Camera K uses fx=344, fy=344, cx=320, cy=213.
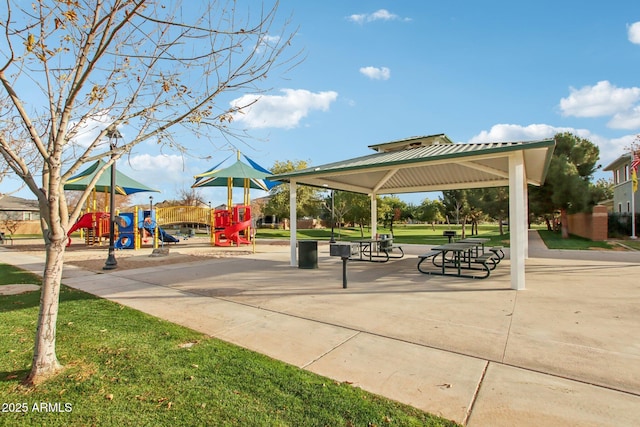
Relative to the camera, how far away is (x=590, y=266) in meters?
10.5

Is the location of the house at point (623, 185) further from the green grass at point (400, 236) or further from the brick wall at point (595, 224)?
the green grass at point (400, 236)

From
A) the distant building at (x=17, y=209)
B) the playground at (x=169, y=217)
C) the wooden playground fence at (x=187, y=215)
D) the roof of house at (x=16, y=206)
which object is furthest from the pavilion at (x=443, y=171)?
the roof of house at (x=16, y=206)

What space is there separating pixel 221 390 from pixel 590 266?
38.7 ft

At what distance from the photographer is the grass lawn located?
2594 millimetres

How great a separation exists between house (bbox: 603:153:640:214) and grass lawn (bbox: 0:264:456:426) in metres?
30.5

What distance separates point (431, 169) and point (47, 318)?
1105 cm

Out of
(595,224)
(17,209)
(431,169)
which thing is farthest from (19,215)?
(595,224)

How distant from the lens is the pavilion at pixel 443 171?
7.36m

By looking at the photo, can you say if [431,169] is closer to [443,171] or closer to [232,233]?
[443,171]

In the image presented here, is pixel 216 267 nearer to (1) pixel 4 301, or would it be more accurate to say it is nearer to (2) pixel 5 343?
(1) pixel 4 301

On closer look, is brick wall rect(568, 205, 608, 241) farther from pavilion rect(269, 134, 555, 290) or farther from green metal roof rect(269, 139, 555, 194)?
pavilion rect(269, 134, 555, 290)

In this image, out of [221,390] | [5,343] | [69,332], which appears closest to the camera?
[221,390]

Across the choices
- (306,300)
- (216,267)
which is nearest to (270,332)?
(306,300)

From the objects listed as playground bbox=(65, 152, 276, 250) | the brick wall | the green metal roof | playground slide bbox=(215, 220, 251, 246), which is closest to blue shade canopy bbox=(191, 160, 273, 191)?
playground bbox=(65, 152, 276, 250)
